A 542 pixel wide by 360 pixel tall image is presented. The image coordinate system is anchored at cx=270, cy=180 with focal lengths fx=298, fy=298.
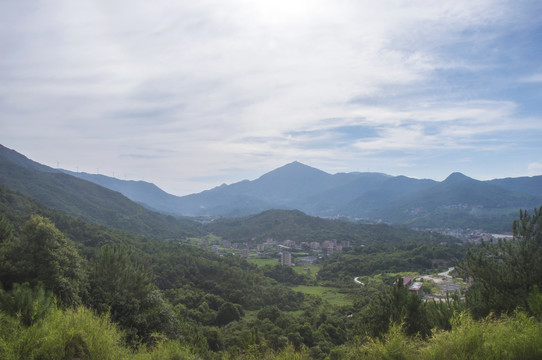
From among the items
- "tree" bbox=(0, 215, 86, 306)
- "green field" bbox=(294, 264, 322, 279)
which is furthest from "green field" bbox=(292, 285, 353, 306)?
"tree" bbox=(0, 215, 86, 306)

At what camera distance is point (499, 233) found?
103m

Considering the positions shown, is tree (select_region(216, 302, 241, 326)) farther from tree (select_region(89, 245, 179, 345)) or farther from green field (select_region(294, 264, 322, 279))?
green field (select_region(294, 264, 322, 279))

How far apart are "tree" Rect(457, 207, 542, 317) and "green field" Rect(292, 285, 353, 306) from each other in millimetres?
28664

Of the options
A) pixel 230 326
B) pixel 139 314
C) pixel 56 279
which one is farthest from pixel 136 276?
pixel 230 326

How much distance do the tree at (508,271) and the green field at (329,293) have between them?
2866cm

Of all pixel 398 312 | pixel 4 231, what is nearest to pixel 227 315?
pixel 4 231

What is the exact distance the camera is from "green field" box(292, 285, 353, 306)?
39300 millimetres

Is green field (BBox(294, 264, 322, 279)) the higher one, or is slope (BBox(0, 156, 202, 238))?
slope (BBox(0, 156, 202, 238))

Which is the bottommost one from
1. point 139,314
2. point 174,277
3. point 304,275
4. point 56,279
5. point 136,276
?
point 304,275

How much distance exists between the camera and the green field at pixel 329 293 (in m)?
39.3

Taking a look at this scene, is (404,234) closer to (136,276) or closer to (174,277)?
(174,277)

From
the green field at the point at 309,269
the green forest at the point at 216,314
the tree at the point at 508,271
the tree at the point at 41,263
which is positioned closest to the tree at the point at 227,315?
the green forest at the point at 216,314

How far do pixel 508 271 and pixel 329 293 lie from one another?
38.0m

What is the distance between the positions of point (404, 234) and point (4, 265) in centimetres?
10399
